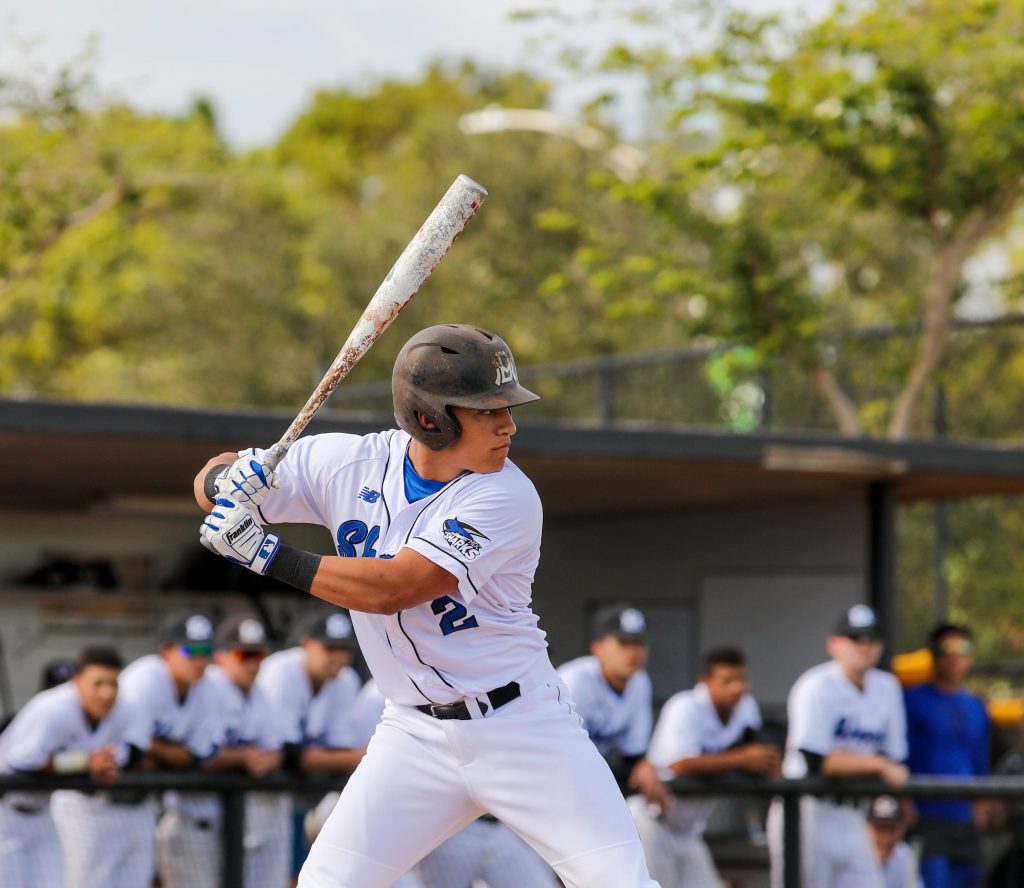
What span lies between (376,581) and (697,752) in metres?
4.42

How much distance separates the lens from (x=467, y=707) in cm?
383

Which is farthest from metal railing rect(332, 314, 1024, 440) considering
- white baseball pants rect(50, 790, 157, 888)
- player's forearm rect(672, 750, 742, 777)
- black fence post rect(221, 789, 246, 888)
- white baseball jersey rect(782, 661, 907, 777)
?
black fence post rect(221, 789, 246, 888)

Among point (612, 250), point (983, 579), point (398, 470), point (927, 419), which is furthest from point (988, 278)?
point (398, 470)

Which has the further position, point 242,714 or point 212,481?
point 242,714

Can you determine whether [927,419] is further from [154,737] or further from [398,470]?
[398,470]

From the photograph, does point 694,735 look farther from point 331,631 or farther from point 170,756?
point 170,756

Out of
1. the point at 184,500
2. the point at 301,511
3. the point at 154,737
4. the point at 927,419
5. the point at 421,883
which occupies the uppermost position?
the point at 927,419

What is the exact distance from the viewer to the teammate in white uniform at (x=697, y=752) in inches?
289

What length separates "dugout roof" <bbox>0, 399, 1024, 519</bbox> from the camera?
7.75 metres

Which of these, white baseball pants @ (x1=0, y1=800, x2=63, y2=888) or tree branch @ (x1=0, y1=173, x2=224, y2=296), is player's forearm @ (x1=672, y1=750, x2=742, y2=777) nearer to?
white baseball pants @ (x1=0, y1=800, x2=63, y2=888)

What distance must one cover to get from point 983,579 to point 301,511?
1121 cm

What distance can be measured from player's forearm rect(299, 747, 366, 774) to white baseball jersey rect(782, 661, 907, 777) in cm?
197

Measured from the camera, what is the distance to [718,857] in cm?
781

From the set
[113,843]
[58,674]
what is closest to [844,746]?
[113,843]
